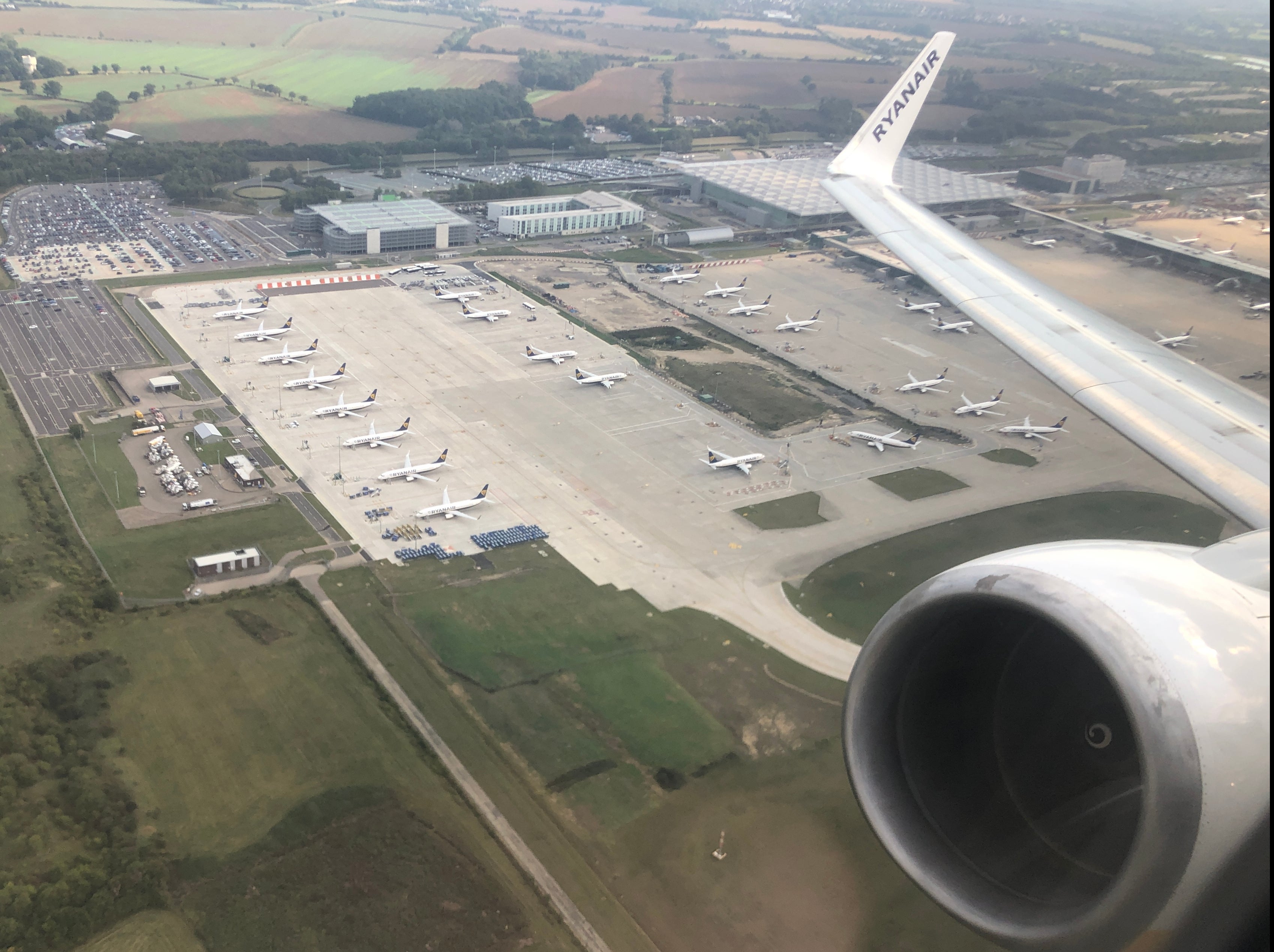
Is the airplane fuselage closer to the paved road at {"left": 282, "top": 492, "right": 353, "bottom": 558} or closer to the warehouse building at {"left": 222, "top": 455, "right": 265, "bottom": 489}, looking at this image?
the paved road at {"left": 282, "top": 492, "right": 353, "bottom": 558}

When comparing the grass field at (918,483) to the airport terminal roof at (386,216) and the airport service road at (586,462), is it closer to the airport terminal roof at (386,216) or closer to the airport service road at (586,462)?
the airport service road at (586,462)

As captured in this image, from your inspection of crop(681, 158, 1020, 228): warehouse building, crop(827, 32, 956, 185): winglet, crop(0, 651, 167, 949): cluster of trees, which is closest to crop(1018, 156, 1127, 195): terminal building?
crop(681, 158, 1020, 228): warehouse building

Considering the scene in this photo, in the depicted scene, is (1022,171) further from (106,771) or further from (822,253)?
(106,771)

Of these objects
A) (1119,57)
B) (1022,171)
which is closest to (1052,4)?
(1119,57)

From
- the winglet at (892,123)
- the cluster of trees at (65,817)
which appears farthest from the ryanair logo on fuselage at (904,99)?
the cluster of trees at (65,817)

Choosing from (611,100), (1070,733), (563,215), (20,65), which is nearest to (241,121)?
(20,65)

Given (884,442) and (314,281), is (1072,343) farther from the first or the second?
(314,281)
